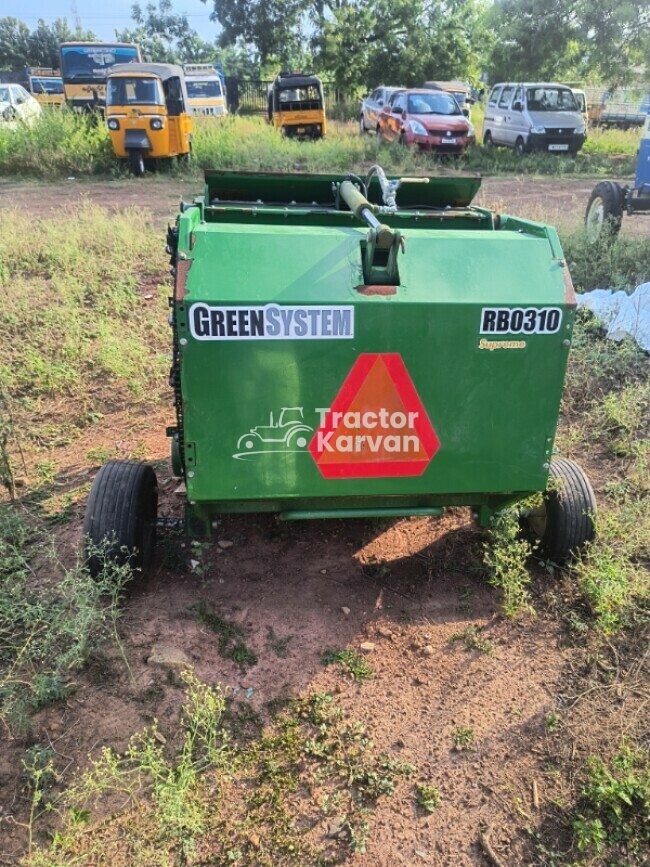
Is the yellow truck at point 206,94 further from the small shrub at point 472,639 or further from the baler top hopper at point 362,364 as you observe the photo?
the small shrub at point 472,639

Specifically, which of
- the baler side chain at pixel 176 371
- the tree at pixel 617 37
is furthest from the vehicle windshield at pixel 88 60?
the baler side chain at pixel 176 371

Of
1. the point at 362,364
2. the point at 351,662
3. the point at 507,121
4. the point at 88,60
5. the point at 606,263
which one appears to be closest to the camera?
the point at 362,364

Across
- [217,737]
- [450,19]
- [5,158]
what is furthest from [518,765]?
[450,19]

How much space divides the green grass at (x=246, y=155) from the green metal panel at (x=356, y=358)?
489 inches

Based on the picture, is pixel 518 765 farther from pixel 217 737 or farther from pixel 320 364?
pixel 320 364

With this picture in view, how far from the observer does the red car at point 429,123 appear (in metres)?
16.5

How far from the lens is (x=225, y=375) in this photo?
2.70 m

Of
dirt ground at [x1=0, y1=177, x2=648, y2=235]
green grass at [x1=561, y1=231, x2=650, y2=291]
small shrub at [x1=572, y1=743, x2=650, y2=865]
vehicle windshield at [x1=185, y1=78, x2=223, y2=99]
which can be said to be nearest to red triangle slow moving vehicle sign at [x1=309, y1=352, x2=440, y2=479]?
small shrub at [x1=572, y1=743, x2=650, y2=865]

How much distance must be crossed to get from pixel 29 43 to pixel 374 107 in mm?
44350

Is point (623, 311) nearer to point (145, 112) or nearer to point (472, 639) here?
point (472, 639)

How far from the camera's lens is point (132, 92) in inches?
552

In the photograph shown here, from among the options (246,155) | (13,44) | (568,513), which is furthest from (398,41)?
(13,44)

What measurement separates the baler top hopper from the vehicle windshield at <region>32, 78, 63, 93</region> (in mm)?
31598

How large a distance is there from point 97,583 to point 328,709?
112 centimetres
